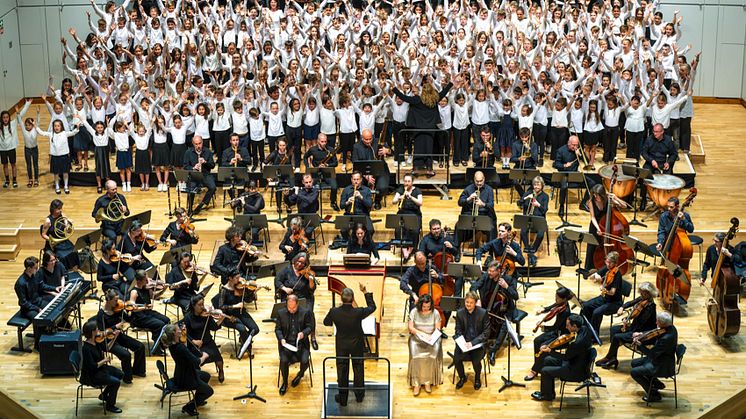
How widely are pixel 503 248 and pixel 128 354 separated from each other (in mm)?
4237

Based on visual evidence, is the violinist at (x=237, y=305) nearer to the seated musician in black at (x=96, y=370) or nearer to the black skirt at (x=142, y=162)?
the seated musician in black at (x=96, y=370)

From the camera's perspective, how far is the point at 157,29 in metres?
18.2

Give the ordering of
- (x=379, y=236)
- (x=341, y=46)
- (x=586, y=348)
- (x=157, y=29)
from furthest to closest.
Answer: (x=157, y=29)
(x=341, y=46)
(x=379, y=236)
(x=586, y=348)

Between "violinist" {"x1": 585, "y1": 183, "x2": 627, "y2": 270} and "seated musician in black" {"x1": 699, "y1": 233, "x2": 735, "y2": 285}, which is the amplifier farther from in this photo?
"seated musician in black" {"x1": 699, "y1": 233, "x2": 735, "y2": 285}

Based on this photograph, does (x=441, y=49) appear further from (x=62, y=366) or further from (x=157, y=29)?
(x=62, y=366)

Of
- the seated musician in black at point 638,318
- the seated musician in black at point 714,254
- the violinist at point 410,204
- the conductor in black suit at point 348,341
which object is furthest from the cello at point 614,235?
the conductor in black suit at point 348,341

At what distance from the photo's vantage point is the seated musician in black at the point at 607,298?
11.8 metres

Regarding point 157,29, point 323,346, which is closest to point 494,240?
point 323,346

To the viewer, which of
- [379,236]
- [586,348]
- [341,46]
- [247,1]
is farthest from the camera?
[247,1]

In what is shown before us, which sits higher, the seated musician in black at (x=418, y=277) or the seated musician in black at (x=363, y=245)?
the seated musician in black at (x=363, y=245)

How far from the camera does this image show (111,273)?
41.2 feet

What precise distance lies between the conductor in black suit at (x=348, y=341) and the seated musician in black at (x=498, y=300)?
59.7 inches

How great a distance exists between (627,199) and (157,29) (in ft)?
25.3

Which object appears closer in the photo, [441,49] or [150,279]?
[150,279]
